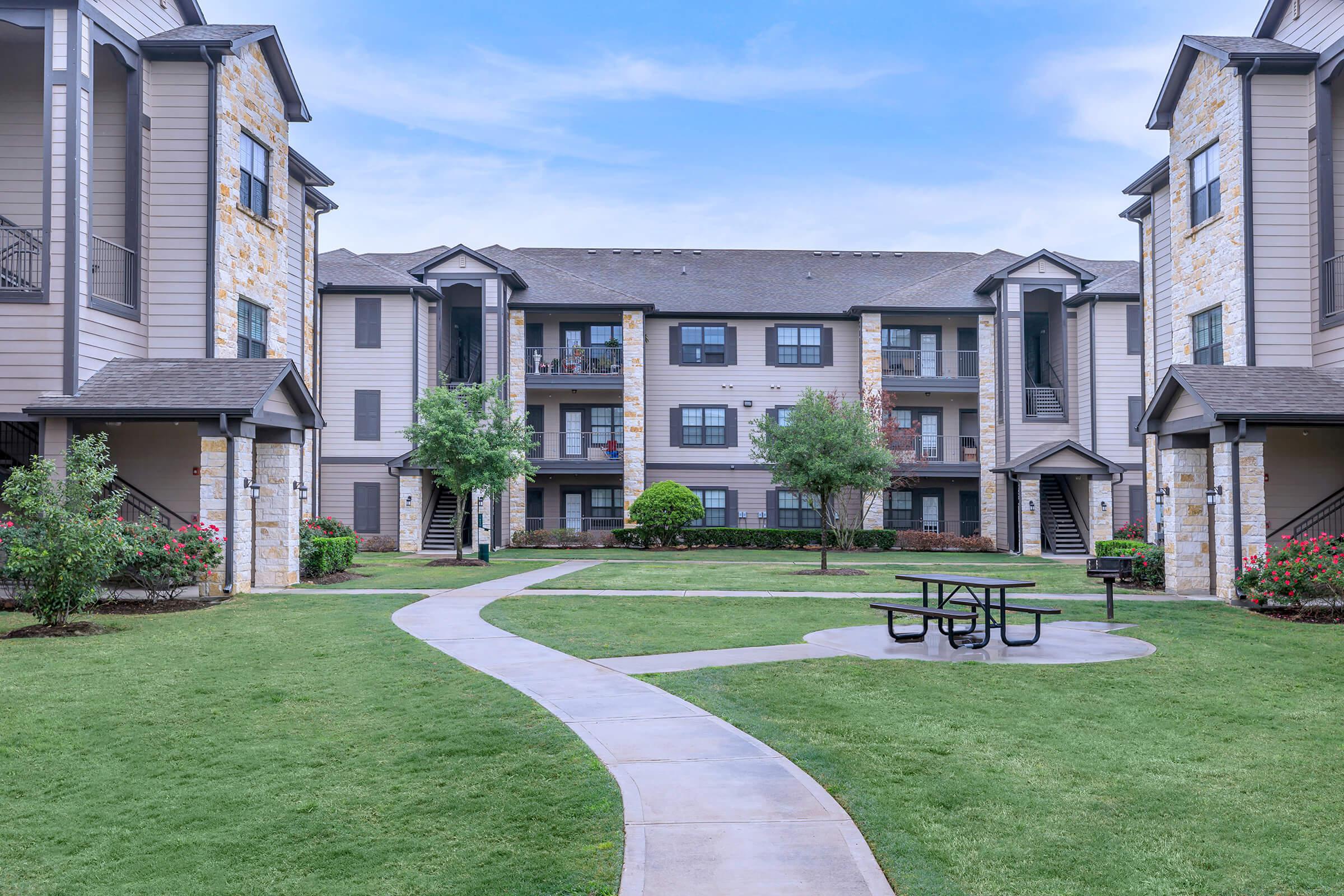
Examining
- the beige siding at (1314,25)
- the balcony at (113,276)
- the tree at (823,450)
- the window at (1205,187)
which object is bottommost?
the tree at (823,450)

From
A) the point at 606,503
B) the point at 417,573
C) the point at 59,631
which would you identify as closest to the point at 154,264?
the point at 417,573

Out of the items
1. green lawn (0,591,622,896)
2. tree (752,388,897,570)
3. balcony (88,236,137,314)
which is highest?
balcony (88,236,137,314)

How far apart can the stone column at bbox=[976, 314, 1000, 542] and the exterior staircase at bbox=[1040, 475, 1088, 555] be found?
168 centimetres

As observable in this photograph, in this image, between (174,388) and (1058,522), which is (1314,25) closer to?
(1058,522)

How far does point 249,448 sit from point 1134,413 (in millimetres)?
28121

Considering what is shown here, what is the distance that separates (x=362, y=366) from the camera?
107 feet

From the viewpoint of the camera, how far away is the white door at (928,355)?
3603cm

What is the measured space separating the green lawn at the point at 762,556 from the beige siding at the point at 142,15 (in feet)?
49.4

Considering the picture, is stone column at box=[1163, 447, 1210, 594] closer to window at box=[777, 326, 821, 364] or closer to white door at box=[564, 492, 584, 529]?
window at box=[777, 326, 821, 364]

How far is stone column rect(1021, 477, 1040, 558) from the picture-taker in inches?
1260

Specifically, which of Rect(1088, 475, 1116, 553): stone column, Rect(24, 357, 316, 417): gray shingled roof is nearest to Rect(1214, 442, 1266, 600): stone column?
Rect(1088, 475, 1116, 553): stone column

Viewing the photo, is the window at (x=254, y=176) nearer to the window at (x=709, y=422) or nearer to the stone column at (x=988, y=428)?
the window at (x=709, y=422)

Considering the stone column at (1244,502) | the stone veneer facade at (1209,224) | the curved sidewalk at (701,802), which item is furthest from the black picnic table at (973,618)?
the stone veneer facade at (1209,224)

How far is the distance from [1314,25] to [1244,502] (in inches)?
Answer: 388
